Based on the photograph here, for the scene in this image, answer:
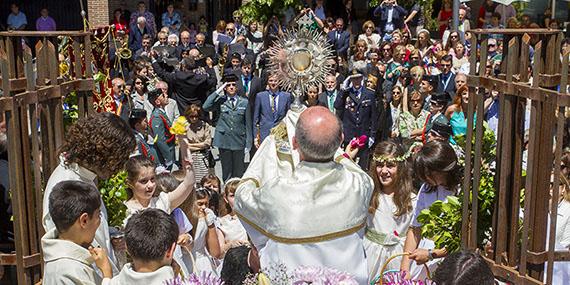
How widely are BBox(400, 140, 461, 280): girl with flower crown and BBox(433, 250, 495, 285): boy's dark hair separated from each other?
1516 mm

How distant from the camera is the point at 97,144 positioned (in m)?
4.64

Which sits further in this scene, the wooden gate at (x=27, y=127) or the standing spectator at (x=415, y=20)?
the standing spectator at (x=415, y=20)

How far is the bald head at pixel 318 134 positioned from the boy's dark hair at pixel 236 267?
681mm

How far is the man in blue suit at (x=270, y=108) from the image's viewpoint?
11250mm

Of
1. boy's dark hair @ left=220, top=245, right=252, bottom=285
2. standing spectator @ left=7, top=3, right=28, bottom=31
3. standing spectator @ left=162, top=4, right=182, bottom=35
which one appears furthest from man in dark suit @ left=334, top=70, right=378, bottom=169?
standing spectator @ left=7, top=3, right=28, bottom=31

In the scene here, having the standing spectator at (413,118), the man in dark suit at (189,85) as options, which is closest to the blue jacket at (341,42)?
the man in dark suit at (189,85)

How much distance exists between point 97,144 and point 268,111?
6.67 metres

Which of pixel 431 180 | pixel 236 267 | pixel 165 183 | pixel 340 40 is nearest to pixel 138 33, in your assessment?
pixel 340 40

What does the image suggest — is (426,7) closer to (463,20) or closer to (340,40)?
(463,20)

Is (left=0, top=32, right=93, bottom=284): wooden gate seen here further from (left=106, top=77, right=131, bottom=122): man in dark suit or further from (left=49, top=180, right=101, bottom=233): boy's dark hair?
(left=106, top=77, right=131, bottom=122): man in dark suit

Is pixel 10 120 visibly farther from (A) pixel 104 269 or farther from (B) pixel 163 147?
(B) pixel 163 147

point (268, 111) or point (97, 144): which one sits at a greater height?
point (97, 144)

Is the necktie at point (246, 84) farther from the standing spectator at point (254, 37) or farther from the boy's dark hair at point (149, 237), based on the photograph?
the boy's dark hair at point (149, 237)

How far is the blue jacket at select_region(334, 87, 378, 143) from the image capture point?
37.0 ft
